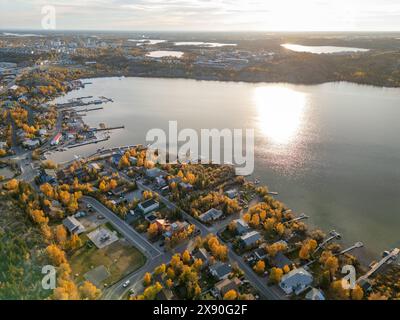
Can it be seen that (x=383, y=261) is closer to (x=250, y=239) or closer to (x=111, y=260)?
(x=250, y=239)

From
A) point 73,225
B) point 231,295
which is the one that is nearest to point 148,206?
point 73,225

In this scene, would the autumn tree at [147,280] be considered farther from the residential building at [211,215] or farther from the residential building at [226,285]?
the residential building at [211,215]

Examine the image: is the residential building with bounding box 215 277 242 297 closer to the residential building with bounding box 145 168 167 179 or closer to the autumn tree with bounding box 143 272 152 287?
the autumn tree with bounding box 143 272 152 287

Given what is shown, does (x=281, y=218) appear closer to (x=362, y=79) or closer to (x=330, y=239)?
(x=330, y=239)

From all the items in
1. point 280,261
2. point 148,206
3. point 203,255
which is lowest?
point 280,261

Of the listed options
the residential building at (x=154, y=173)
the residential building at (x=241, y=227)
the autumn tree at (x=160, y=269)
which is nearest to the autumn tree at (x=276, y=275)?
the residential building at (x=241, y=227)

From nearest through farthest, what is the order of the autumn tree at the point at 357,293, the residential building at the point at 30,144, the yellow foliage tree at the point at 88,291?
1. the yellow foliage tree at the point at 88,291
2. the autumn tree at the point at 357,293
3. the residential building at the point at 30,144
